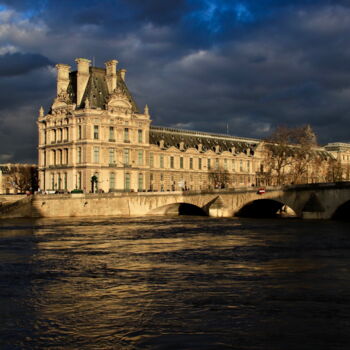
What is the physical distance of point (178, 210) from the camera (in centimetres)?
10219

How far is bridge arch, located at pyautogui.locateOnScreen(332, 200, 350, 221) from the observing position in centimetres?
7081

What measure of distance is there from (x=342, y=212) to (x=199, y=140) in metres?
66.0

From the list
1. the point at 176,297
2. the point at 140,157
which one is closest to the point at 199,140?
the point at 140,157

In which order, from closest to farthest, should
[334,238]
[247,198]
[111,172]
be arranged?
[334,238] → [247,198] → [111,172]

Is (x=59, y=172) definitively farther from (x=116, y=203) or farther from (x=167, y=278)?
(x=167, y=278)

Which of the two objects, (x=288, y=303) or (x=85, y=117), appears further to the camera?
(x=85, y=117)

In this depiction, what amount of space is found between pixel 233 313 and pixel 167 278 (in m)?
7.43

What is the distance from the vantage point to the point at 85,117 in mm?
102500

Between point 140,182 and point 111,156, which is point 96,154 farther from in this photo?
point 140,182

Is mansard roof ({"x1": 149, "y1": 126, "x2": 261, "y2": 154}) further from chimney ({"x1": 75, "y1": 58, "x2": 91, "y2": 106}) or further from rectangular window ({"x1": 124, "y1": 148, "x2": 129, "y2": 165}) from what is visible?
chimney ({"x1": 75, "y1": 58, "x2": 91, "y2": 106})

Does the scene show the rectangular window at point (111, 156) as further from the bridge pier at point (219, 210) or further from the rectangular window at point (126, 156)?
the bridge pier at point (219, 210)

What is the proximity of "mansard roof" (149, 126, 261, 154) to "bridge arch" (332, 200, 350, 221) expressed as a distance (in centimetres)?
5506

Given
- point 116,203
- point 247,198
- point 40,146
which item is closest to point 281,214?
point 247,198

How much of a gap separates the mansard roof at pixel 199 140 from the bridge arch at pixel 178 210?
24437mm
